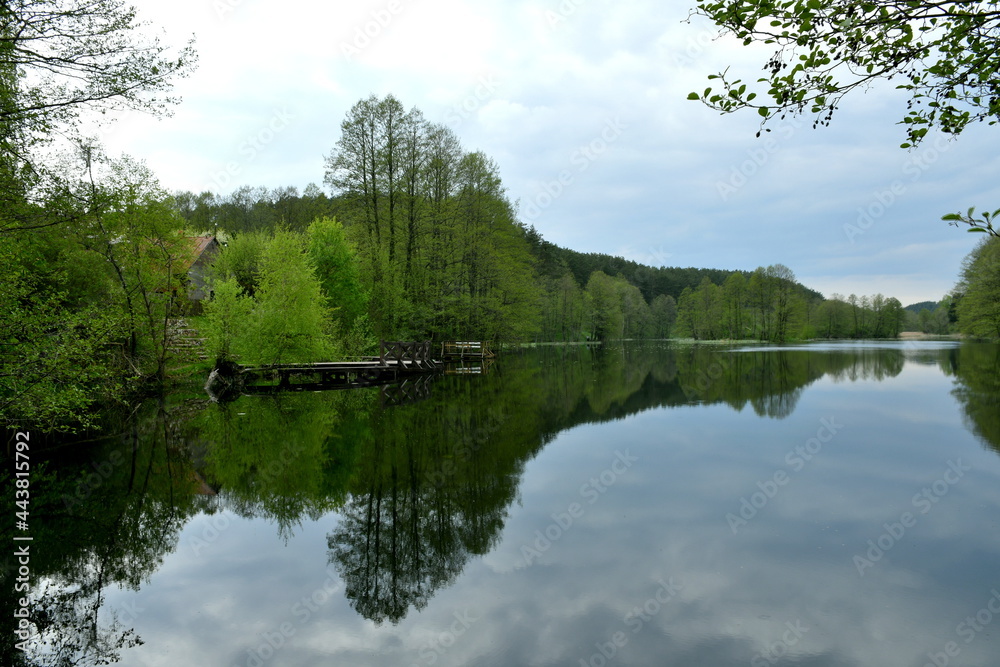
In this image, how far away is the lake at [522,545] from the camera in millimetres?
4422

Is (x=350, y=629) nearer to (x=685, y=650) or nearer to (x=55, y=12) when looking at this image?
(x=685, y=650)

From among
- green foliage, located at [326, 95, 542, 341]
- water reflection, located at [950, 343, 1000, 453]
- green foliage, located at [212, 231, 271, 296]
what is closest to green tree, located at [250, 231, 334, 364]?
green foliage, located at [326, 95, 542, 341]

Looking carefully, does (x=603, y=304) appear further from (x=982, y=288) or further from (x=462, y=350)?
(x=462, y=350)

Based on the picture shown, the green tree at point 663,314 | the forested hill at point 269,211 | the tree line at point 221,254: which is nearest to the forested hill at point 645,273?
the green tree at point 663,314

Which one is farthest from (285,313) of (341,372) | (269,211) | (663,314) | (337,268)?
(663,314)

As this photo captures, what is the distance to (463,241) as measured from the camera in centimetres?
3512

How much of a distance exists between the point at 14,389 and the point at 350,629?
6.13m

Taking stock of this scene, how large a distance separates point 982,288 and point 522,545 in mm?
60200

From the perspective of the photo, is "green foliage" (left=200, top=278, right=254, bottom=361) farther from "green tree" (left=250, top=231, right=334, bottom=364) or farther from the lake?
the lake

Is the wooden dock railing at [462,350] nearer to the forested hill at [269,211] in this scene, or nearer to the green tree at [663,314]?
the forested hill at [269,211]

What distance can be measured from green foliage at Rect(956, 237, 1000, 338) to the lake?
4598 cm

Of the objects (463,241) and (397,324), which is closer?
(397,324)

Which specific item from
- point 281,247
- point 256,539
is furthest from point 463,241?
point 256,539

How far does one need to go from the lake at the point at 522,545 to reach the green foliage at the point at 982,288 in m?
46.0
